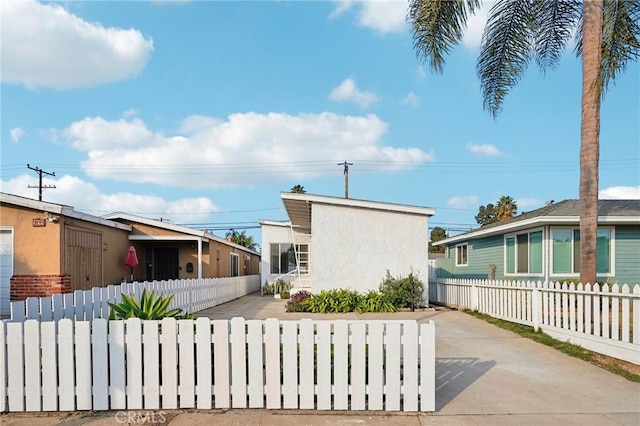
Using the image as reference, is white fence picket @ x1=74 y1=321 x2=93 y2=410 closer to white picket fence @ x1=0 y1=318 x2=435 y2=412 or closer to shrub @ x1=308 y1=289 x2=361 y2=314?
white picket fence @ x1=0 y1=318 x2=435 y2=412

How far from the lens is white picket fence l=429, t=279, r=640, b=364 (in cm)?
712

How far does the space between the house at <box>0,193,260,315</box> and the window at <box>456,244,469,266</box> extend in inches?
489

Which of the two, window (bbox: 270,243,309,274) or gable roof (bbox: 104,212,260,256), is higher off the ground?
gable roof (bbox: 104,212,260,256)

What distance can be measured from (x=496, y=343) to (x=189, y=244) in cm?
1536

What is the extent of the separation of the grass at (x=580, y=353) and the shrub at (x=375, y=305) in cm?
344

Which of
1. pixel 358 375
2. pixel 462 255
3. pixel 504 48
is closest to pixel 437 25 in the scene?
pixel 504 48

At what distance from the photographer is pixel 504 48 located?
11.9m

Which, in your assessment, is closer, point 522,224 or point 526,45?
point 526,45

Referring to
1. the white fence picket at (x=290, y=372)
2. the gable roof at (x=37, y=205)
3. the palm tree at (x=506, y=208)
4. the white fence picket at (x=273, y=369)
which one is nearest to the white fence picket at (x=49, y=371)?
the white fence picket at (x=273, y=369)

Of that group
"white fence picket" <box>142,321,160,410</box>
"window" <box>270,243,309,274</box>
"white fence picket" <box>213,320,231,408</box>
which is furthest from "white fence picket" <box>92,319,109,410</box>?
"window" <box>270,243,309,274</box>

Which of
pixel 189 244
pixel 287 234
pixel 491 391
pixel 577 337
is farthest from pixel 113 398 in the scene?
pixel 287 234

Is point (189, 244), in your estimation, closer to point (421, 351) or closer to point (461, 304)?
point (461, 304)

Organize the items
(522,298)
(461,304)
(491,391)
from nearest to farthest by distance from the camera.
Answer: (491,391)
(522,298)
(461,304)

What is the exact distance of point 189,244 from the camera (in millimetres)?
20969
